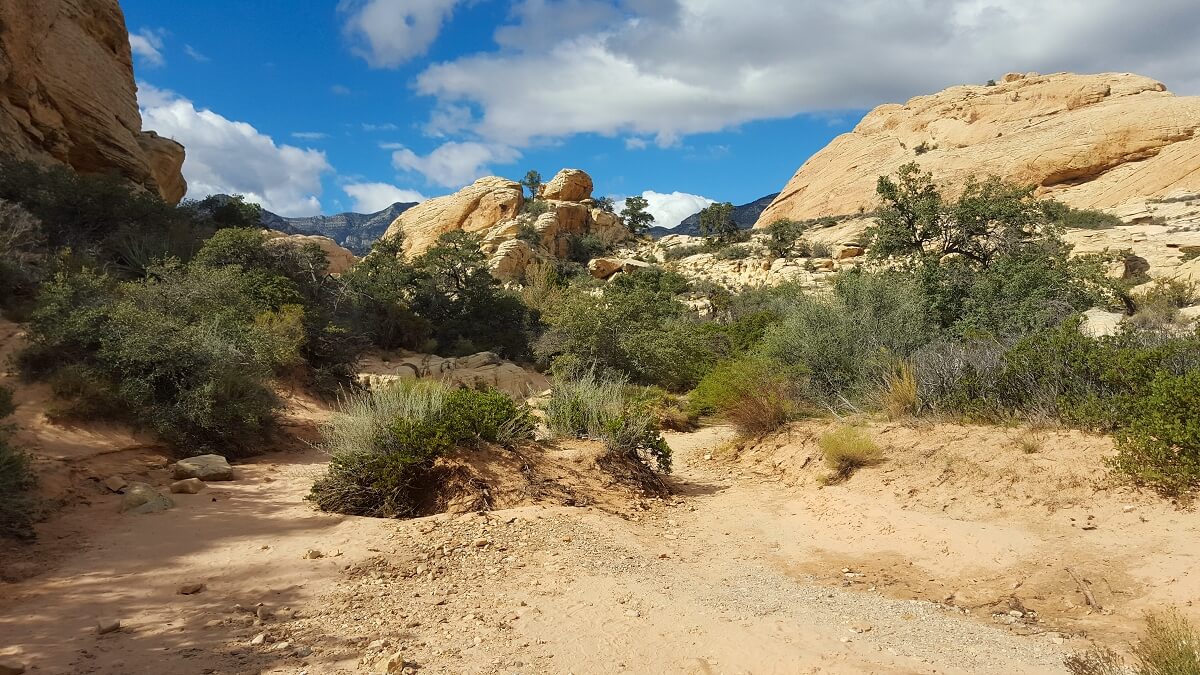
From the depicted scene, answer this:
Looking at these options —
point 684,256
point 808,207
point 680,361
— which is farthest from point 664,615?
point 808,207

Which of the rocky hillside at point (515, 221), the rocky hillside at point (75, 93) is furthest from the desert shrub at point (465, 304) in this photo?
the rocky hillside at point (515, 221)

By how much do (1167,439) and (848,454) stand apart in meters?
2.86

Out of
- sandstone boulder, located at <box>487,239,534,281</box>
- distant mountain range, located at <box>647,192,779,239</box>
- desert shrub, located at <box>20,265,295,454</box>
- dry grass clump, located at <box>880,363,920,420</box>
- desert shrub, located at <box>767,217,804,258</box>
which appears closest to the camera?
desert shrub, located at <box>20,265,295,454</box>

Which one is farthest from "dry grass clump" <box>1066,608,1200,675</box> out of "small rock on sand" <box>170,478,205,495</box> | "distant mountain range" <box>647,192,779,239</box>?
"distant mountain range" <box>647,192,779,239</box>

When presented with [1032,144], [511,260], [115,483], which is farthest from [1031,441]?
[1032,144]

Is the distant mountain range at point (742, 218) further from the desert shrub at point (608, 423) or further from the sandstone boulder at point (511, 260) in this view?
the desert shrub at point (608, 423)

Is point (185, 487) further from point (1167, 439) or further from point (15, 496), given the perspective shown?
point (1167, 439)

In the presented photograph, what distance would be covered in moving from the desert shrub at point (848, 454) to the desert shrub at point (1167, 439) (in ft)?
7.51

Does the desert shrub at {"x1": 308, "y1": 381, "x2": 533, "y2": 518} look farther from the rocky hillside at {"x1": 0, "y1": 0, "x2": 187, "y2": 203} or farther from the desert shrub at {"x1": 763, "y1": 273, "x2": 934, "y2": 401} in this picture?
the rocky hillside at {"x1": 0, "y1": 0, "x2": 187, "y2": 203}

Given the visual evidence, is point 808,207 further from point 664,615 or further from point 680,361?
point 664,615

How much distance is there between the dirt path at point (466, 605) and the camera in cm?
336

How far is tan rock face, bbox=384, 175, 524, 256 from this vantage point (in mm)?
41469

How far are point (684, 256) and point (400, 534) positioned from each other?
127ft

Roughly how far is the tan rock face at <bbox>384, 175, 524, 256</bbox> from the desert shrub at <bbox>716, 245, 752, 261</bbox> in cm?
1412
